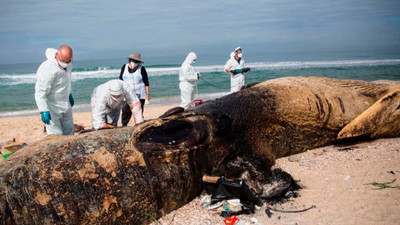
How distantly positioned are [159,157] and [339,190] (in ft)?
8.65

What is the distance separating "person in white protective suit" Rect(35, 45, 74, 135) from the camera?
5496mm

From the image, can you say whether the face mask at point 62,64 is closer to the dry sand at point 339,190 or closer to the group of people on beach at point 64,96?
the group of people on beach at point 64,96

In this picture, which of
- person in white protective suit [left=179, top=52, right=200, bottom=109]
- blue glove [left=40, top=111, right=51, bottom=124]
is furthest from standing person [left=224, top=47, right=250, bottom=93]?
blue glove [left=40, top=111, right=51, bottom=124]

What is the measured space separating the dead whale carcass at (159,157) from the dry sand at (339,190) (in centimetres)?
31

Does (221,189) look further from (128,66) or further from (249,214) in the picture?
(128,66)

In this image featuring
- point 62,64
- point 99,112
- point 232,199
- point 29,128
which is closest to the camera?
point 232,199

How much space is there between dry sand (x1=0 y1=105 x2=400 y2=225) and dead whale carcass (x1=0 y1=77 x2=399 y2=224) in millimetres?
305

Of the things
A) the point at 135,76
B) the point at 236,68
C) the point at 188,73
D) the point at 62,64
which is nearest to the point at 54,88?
the point at 62,64

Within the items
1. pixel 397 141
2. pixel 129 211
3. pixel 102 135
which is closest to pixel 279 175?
pixel 129 211

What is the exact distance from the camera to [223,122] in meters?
4.75

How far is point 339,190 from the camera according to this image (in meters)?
4.48

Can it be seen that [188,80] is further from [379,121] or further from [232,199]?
[232,199]

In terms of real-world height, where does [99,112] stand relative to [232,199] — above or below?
above

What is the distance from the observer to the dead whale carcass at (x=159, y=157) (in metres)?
3.29
